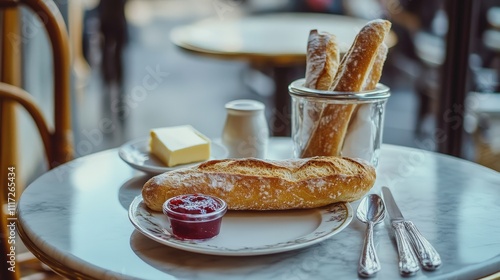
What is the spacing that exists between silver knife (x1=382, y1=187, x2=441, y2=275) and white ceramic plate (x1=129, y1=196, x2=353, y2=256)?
7cm

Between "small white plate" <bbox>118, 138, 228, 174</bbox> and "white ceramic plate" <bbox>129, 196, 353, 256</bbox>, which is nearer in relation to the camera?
"white ceramic plate" <bbox>129, 196, 353, 256</bbox>

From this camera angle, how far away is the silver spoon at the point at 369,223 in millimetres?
784

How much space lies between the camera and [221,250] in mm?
804

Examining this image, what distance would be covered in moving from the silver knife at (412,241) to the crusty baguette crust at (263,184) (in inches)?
2.4

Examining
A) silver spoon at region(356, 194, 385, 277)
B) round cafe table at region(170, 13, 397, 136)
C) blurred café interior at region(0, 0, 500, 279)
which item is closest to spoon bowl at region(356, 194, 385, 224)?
silver spoon at region(356, 194, 385, 277)

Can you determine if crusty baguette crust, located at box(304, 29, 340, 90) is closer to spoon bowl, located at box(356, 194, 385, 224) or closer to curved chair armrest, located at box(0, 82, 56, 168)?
spoon bowl, located at box(356, 194, 385, 224)

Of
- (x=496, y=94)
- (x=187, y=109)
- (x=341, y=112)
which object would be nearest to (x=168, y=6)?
(x=187, y=109)

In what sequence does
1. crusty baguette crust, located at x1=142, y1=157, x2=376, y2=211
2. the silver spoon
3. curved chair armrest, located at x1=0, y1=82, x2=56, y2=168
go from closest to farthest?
the silver spoon, crusty baguette crust, located at x1=142, y1=157, x2=376, y2=211, curved chair armrest, located at x1=0, y1=82, x2=56, y2=168

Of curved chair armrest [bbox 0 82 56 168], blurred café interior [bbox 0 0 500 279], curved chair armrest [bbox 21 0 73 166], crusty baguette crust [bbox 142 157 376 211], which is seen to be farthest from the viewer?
blurred café interior [bbox 0 0 500 279]

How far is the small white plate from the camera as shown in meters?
1.12

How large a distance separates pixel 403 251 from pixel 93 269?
14.8 inches

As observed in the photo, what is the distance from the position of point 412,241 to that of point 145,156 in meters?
0.53

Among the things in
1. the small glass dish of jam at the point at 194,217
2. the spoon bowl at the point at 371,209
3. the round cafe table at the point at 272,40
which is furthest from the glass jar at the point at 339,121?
the round cafe table at the point at 272,40

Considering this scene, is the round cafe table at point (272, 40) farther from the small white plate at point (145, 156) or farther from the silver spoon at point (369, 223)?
the silver spoon at point (369, 223)
